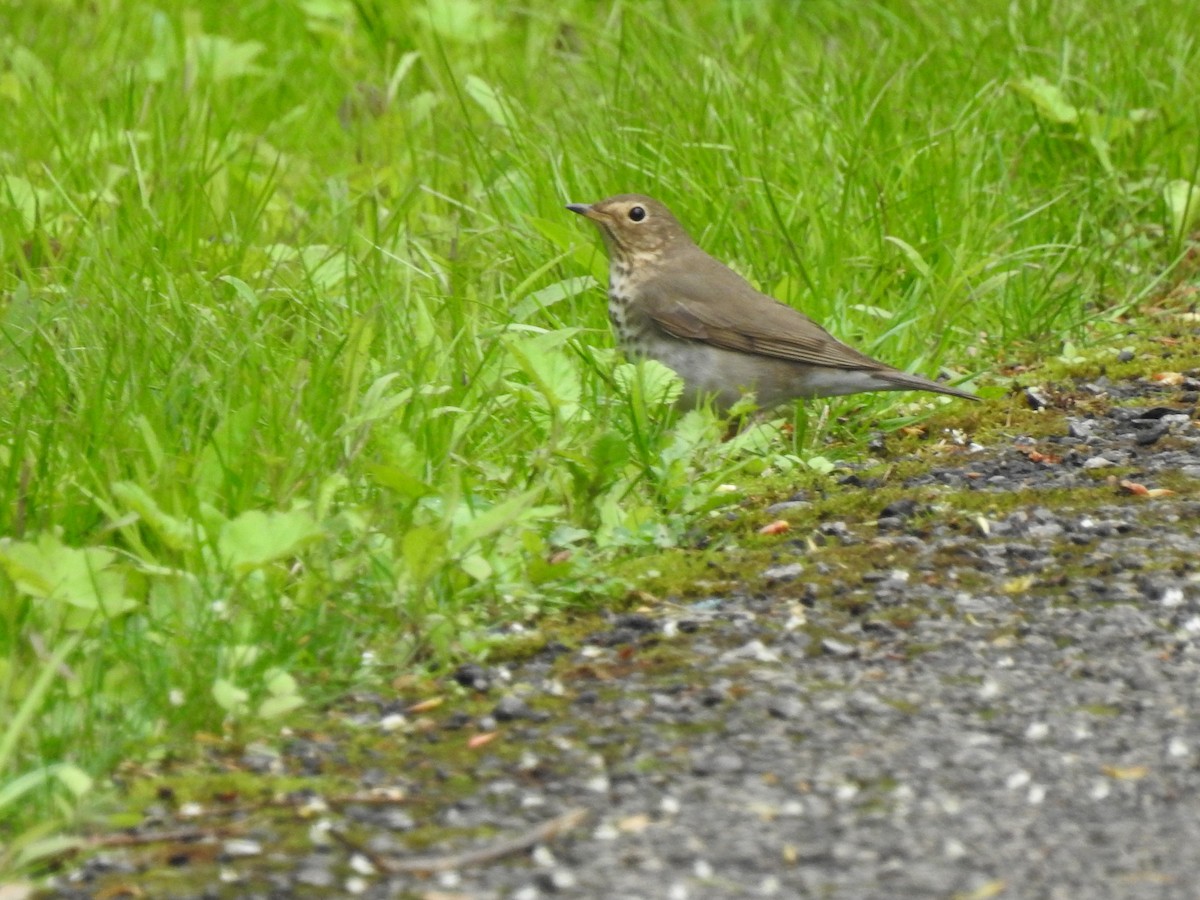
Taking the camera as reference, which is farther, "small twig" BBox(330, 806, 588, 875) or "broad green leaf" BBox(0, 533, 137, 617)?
"broad green leaf" BBox(0, 533, 137, 617)

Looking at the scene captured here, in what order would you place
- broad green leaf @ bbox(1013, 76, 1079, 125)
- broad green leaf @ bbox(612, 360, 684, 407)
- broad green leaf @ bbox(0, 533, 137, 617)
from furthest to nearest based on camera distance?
1. broad green leaf @ bbox(1013, 76, 1079, 125)
2. broad green leaf @ bbox(612, 360, 684, 407)
3. broad green leaf @ bbox(0, 533, 137, 617)

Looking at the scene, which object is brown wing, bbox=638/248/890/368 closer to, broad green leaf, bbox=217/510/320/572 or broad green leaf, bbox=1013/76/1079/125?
broad green leaf, bbox=1013/76/1079/125

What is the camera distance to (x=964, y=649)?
3.78 meters

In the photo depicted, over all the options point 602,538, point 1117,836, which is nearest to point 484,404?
point 602,538

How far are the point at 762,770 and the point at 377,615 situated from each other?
3.11 feet

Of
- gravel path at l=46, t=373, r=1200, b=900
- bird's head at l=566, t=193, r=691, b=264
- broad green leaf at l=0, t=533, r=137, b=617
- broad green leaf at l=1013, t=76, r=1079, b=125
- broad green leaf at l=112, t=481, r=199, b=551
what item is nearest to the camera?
gravel path at l=46, t=373, r=1200, b=900

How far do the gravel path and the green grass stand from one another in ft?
0.91

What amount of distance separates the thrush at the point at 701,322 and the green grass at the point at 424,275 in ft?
0.60

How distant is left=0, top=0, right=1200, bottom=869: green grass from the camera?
3732 millimetres

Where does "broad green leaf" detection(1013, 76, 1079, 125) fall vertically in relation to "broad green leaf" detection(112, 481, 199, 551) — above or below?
above

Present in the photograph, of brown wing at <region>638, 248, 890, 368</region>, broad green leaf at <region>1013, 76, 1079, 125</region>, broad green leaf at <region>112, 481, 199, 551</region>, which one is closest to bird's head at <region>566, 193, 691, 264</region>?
brown wing at <region>638, 248, 890, 368</region>

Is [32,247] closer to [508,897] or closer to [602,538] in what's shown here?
[602,538]

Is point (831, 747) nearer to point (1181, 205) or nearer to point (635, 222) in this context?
point (635, 222)

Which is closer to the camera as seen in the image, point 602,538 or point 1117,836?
point 1117,836
